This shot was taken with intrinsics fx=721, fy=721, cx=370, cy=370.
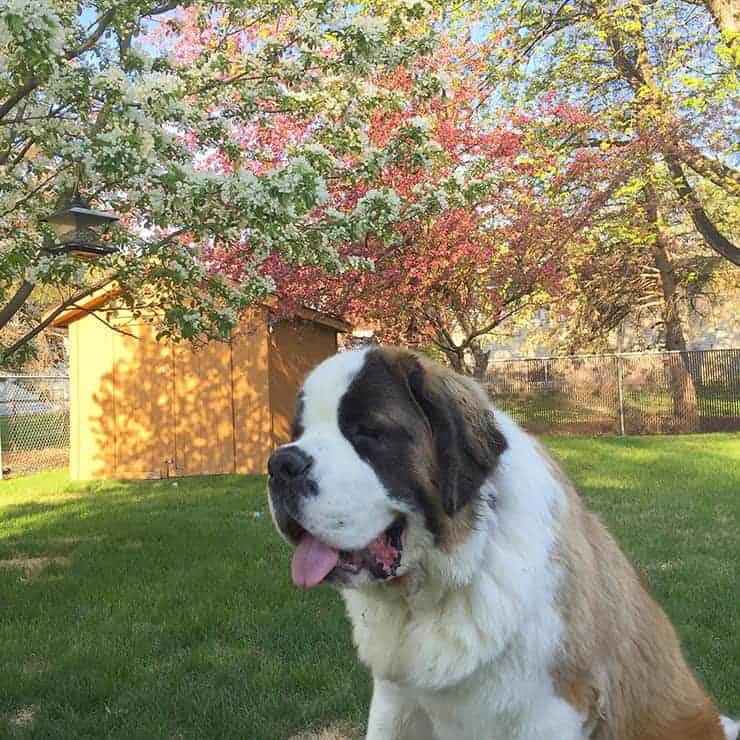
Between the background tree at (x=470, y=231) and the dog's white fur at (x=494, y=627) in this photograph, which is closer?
the dog's white fur at (x=494, y=627)

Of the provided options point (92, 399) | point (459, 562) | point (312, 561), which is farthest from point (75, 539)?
point (92, 399)

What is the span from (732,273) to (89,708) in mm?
21412

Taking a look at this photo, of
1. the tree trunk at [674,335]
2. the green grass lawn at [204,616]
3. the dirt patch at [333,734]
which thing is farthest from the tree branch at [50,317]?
the tree trunk at [674,335]

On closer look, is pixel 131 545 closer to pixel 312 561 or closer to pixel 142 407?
pixel 312 561

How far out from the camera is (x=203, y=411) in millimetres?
13820

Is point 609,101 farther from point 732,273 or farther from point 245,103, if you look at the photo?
point 245,103

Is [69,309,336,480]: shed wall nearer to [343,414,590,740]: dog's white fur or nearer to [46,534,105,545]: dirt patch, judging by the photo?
[46,534,105,545]: dirt patch

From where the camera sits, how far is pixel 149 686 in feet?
13.0

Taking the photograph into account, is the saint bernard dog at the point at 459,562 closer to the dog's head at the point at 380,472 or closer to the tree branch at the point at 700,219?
the dog's head at the point at 380,472

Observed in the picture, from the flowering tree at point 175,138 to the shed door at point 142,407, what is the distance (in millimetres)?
6163

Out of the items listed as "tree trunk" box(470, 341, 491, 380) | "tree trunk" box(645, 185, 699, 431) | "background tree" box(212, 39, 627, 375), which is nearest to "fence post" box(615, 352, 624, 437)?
"tree trunk" box(645, 185, 699, 431)

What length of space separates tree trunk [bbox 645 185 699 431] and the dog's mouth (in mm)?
17315

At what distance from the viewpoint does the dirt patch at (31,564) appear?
21.2 ft

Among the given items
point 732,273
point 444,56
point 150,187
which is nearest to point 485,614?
point 150,187
